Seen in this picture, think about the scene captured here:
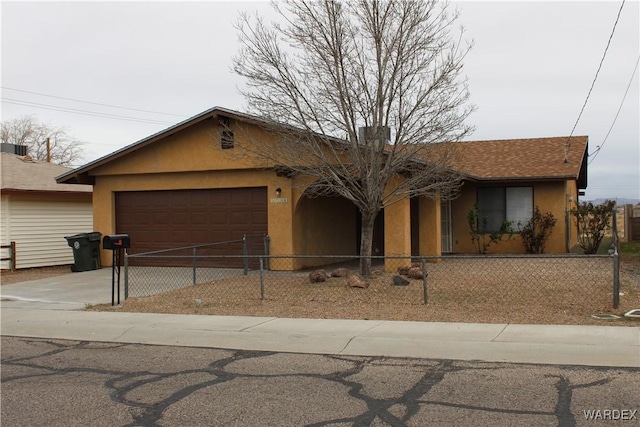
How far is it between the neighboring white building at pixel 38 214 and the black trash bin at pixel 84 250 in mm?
2287

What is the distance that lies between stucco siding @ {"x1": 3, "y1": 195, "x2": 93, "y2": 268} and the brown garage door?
118 inches

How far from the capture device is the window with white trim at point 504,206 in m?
21.4

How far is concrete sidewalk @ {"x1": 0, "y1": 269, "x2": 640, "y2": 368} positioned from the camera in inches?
298

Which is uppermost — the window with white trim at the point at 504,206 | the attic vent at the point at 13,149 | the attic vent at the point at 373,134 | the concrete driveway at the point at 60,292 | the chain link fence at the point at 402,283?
the attic vent at the point at 13,149

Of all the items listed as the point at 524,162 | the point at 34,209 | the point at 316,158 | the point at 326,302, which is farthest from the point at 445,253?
the point at 34,209

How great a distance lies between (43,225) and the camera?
68.1 ft

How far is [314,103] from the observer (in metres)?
13.7

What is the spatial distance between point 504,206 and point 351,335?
14.2 m

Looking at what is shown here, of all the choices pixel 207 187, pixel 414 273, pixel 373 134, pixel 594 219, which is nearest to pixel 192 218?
pixel 207 187

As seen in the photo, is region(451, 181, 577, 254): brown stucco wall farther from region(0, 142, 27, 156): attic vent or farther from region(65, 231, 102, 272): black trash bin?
region(0, 142, 27, 156): attic vent

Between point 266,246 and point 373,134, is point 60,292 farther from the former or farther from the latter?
point 373,134

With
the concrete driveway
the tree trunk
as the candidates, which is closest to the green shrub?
the tree trunk

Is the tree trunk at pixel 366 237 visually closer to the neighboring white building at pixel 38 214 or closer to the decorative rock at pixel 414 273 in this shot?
the decorative rock at pixel 414 273

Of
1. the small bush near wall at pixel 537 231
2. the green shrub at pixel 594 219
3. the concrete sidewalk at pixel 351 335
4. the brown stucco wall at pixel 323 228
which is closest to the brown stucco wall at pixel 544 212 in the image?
the small bush near wall at pixel 537 231
